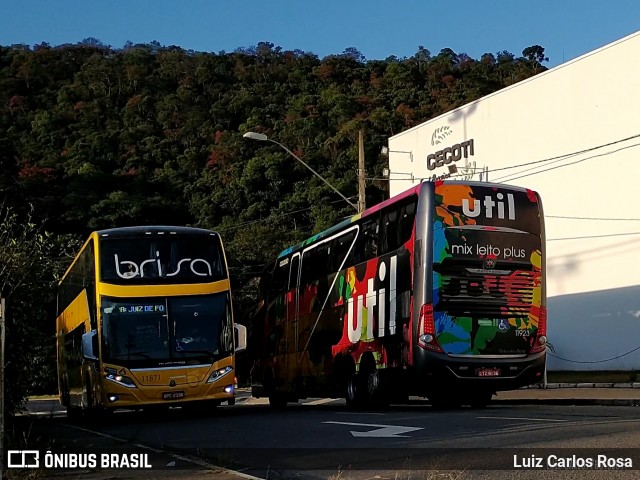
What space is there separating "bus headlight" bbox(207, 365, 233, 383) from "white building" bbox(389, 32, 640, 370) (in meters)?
18.8

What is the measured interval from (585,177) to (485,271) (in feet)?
64.3

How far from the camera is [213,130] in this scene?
7831 centimetres

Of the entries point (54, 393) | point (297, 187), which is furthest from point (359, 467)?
point (297, 187)

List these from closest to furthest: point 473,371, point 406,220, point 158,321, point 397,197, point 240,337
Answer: point 473,371 → point 406,220 → point 397,197 → point 158,321 → point 240,337

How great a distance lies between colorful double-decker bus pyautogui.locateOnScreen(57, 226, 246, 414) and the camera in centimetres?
1898

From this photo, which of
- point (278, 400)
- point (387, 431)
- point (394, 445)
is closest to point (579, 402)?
point (278, 400)

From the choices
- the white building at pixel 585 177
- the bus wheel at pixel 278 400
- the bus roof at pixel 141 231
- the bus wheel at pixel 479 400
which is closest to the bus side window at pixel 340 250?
the bus roof at pixel 141 231

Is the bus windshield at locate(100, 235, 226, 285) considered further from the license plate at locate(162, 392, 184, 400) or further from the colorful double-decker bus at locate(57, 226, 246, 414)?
the license plate at locate(162, 392, 184, 400)

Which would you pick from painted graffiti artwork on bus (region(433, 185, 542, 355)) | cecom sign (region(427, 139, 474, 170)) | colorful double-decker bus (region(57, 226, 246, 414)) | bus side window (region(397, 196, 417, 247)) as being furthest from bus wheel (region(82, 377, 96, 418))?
cecom sign (region(427, 139, 474, 170))

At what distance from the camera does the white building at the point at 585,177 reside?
3328 centimetres

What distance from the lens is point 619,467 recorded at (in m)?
8.84

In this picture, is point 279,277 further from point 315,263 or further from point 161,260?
point 161,260

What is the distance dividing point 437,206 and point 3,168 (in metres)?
48.7

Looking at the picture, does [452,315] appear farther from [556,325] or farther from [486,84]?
[486,84]
